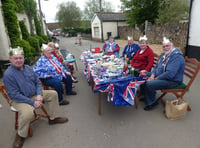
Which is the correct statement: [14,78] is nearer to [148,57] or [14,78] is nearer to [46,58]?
[46,58]

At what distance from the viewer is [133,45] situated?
4.22 metres

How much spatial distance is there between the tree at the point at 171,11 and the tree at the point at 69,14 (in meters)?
27.0

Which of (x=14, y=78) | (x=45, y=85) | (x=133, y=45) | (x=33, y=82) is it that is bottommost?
(x=45, y=85)

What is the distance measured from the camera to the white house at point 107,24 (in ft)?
63.0

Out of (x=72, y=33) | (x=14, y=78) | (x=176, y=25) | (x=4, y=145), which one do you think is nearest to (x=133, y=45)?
(x=14, y=78)

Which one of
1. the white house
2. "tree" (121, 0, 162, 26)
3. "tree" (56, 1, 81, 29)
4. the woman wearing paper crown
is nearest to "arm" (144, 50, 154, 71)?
the woman wearing paper crown

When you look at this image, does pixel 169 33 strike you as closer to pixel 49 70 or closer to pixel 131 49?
pixel 131 49

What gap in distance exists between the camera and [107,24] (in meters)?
19.4

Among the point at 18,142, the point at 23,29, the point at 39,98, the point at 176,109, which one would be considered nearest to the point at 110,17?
the point at 23,29

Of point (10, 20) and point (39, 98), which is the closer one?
point (39, 98)

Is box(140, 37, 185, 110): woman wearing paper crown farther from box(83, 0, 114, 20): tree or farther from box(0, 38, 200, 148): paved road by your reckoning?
box(83, 0, 114, 20): tree

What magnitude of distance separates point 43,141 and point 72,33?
117 ft

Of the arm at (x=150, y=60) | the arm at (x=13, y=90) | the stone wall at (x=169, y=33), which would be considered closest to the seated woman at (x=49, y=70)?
the arm at (x=13, y=90)

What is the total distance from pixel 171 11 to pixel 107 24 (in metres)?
8.45
